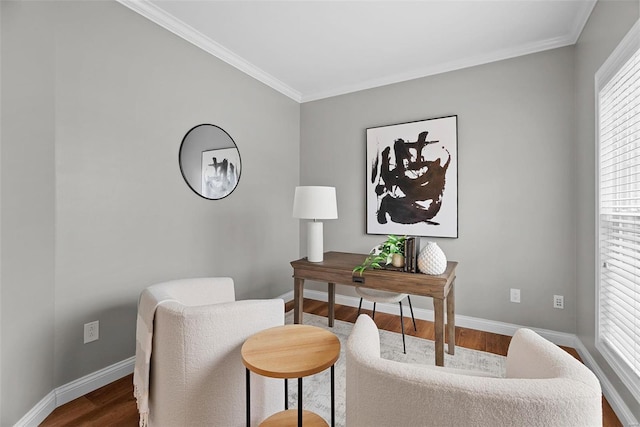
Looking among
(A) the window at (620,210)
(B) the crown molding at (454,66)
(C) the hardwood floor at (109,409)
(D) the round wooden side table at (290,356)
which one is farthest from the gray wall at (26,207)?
(A) the window at (620,210)

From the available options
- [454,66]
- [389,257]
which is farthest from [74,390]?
[454,66]

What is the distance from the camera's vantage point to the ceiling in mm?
2125

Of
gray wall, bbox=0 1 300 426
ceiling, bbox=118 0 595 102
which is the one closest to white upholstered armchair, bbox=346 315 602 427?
gray wall, bbox=0 1 300 426

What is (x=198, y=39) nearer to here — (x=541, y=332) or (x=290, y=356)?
(x=290, y=356)

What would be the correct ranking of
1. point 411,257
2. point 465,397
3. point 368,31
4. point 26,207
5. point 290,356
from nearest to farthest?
point 465,397, point 290,356, point 26,207, point 411,257, point 368,31

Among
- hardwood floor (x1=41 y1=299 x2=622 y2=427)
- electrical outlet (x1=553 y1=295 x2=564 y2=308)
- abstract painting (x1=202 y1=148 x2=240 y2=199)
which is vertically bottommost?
hardwood floor (x1=41 y1=299 x2=622 y2=427)

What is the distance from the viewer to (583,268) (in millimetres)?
2279

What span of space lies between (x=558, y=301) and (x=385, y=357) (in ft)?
5.12

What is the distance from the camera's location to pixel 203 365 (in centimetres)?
128

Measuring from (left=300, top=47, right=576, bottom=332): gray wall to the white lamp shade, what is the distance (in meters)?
1.28

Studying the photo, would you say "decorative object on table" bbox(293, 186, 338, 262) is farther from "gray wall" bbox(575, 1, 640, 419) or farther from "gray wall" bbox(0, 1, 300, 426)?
"gray wall" bbox(575, 1, 640, 419)

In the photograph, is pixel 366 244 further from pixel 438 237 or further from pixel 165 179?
pixel 165 179

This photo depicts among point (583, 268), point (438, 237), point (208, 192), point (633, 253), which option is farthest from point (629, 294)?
point (208, 192)

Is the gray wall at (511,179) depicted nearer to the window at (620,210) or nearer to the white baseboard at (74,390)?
the window at (620,210)
